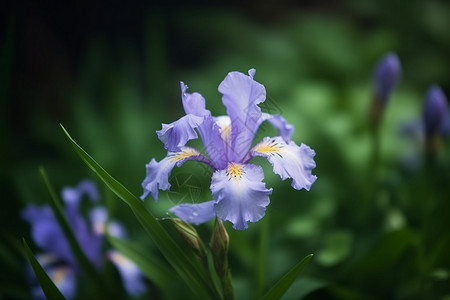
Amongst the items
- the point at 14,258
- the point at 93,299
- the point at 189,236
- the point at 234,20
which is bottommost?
the point at 93,299

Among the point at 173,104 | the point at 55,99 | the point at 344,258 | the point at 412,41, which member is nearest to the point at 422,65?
the point at 412,41

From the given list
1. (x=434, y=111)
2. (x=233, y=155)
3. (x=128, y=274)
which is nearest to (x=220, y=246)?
(x=233, y=155)

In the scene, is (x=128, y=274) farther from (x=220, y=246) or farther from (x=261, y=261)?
(x=220, y=246)

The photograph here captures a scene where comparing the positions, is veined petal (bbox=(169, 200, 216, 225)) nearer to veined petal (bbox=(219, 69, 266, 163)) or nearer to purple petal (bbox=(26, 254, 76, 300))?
veined petal (bbox=(219, 69, 266, 163))

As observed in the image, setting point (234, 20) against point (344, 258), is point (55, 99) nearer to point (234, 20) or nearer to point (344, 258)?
point (234, 20)

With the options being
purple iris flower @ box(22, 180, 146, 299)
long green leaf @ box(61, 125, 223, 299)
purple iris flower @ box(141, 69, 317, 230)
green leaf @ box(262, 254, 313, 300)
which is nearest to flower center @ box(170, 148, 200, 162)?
purple iris flower @ box(141, 69, 317, 230)

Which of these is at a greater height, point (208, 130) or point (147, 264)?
point (208, 130)

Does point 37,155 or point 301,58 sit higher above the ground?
point 301,58
